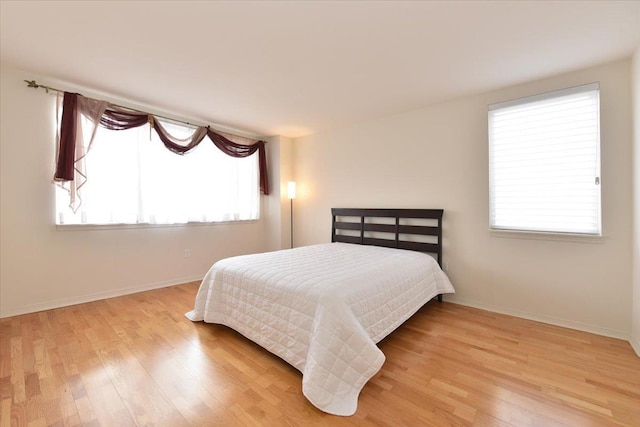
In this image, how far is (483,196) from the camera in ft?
9.52

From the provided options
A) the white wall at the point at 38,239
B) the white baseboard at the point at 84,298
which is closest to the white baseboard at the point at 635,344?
the white baseboard at the point at 84,298

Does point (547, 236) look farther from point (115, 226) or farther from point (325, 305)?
point (115, 226)

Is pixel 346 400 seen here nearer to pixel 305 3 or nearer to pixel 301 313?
pixel 301 313

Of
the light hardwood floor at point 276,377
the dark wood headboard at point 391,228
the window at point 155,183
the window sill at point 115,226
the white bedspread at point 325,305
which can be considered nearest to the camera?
the light hardwood floor at point 276,377

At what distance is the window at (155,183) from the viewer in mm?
3010

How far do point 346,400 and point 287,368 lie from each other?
1.70 ft

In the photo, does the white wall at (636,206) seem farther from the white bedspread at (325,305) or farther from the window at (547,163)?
the white bedspread at (325,305)

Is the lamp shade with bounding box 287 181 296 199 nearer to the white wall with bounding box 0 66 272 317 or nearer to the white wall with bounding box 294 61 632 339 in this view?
the white wall with bounding box 294 61 632 339

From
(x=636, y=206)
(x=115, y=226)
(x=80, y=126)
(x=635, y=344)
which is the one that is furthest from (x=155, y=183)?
(x=635, y=344)

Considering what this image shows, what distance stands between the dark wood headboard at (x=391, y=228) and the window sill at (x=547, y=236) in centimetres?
60

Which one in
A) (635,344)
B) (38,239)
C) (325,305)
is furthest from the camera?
(38,239)

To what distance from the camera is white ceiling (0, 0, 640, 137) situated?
171cm

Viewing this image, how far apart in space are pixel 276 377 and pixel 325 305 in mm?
602

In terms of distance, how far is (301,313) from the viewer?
1.76 meters
